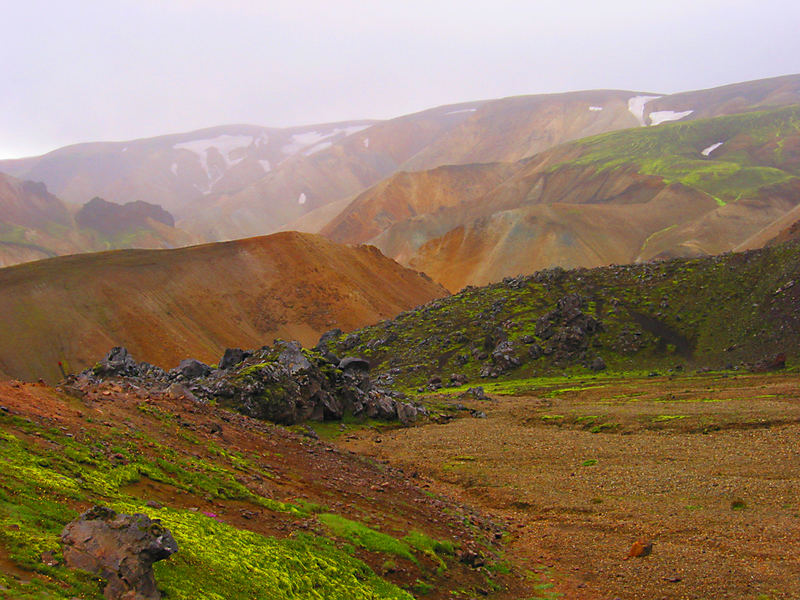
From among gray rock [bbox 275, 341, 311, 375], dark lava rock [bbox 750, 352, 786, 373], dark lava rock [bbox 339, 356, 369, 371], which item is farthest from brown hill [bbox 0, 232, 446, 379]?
dark lava rock [bbox 750, 352, 786, 373]

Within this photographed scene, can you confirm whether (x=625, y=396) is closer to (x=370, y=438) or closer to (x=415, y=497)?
(x=370, y=438)

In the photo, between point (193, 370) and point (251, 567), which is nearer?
point (251, 567)

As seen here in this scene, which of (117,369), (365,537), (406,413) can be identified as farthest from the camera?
(406,413)

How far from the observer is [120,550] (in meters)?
9.63

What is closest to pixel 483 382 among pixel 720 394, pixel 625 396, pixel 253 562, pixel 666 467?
pixel 625 396

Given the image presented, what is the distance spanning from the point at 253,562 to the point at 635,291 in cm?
7195

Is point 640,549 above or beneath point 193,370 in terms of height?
beneath

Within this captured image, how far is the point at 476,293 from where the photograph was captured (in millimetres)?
86125

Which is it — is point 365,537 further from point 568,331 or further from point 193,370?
point 568,331

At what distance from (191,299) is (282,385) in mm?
64881

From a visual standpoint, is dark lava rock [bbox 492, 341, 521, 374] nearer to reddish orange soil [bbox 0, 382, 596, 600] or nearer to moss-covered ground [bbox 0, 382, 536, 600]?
reddish orange soil [bbox 0, 382, 596, 600]

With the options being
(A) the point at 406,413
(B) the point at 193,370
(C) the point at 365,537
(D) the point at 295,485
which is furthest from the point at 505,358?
(C) the point at 365,537

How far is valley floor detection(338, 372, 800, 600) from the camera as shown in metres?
16.7

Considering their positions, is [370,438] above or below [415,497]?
below
